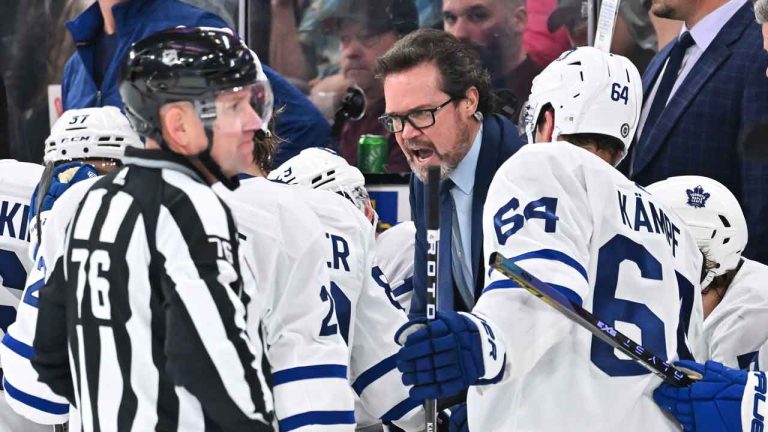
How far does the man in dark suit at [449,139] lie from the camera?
327cm

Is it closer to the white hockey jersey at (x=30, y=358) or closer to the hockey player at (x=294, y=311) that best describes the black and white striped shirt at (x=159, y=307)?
the hockey player at (x=294, y=311)

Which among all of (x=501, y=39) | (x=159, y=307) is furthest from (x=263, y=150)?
(x=501, y=39)

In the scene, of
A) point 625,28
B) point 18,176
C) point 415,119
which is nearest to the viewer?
point 18,176

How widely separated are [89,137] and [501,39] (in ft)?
7.11

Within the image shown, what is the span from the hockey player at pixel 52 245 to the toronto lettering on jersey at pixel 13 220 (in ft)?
0.45

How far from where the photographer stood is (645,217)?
2.34m

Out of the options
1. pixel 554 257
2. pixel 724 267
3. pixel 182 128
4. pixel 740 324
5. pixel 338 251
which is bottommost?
pixel 740 324

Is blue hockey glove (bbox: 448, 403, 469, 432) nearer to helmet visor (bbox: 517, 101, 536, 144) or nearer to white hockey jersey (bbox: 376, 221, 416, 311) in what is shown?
→ helmet visor (bbox: 517, 101, 536, 144)

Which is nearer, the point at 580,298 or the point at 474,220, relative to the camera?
the point at 580,298

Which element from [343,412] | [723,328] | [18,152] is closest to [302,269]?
[343,412]

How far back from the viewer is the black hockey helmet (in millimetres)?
1851

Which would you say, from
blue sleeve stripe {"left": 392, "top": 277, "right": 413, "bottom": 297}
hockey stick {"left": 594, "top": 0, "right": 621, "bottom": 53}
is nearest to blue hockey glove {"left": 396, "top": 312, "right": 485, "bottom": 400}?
blue sleeve stripe {"left": 392, "top": 277, "right": 413, "bottom": 297}

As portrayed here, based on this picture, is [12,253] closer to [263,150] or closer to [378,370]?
[263,150]

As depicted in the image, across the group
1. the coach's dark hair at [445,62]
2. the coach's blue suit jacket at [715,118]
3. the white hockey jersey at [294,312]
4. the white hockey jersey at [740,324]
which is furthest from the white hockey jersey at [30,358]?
the coach's blue suit jacket at [715,118]
